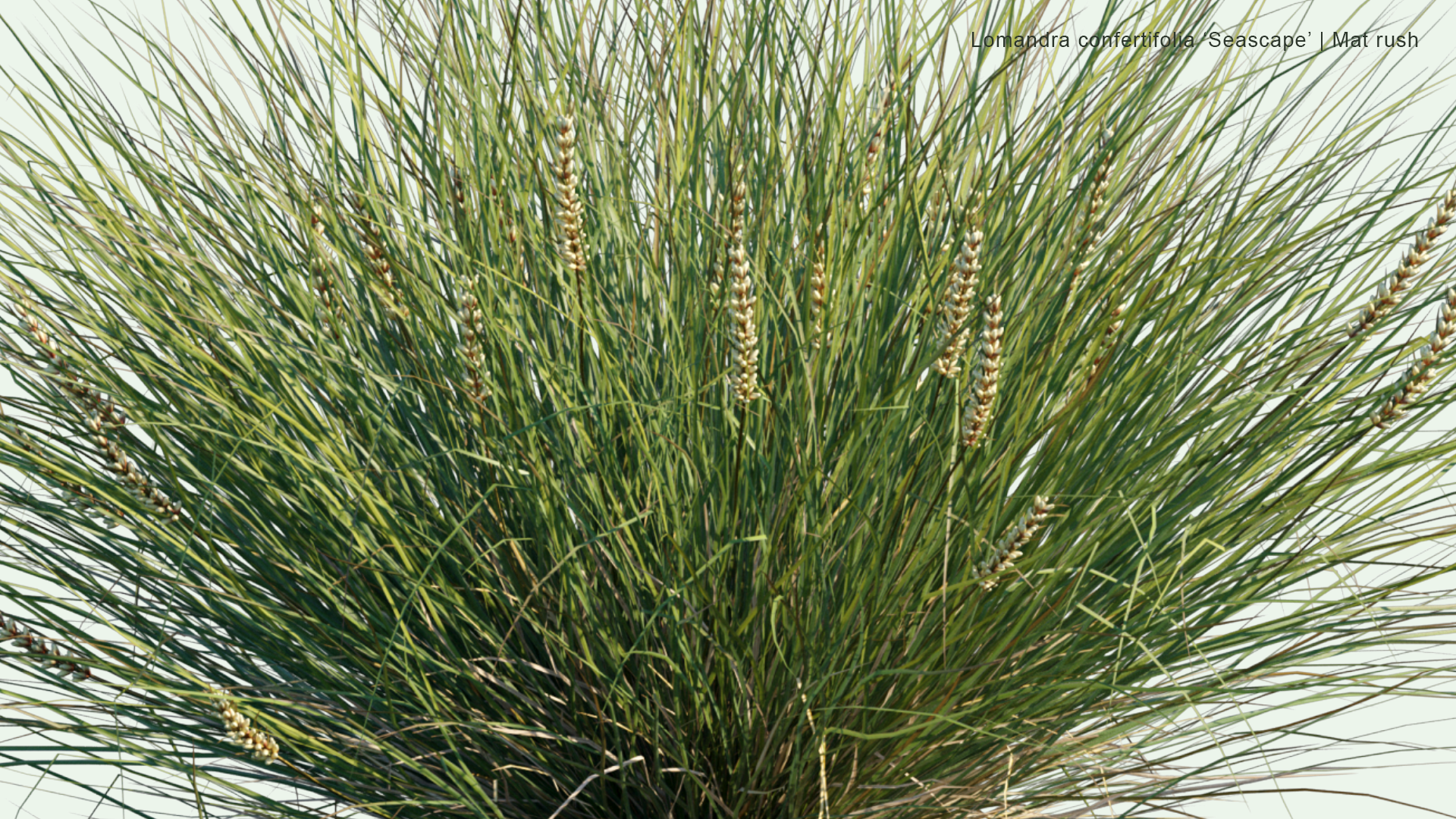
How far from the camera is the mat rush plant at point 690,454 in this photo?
178 centimetres

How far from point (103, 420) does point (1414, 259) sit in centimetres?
208

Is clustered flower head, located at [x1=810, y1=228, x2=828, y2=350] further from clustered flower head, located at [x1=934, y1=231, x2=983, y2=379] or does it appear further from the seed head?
the seed head

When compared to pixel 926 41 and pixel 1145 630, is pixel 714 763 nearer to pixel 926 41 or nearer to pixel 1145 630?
pixel 1145 630

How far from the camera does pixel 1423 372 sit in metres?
1.72

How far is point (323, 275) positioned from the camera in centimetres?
202

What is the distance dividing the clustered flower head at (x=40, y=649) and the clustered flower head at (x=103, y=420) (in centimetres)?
24

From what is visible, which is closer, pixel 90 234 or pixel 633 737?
pixel 633 737

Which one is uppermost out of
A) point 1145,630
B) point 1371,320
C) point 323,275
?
point 323,275

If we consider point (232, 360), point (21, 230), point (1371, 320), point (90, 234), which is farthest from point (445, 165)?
point (1371, 320)

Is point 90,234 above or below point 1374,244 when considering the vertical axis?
above

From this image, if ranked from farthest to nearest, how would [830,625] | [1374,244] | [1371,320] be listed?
[1374,244] < [1371,320] < [830,625]

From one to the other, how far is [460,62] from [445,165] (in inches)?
6.8

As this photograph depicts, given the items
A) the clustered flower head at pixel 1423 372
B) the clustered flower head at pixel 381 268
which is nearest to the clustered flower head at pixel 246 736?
the clustered flower head at pixel 381 268

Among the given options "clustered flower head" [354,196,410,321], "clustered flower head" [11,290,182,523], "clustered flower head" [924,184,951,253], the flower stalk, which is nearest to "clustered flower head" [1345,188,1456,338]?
"clustered flower head" [924,184,951,253]
